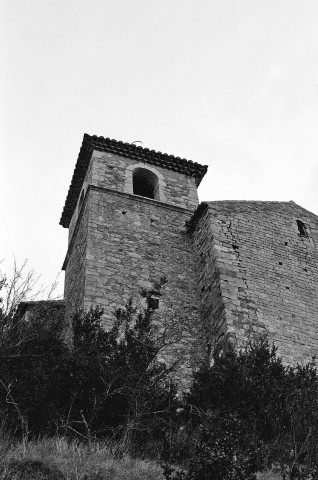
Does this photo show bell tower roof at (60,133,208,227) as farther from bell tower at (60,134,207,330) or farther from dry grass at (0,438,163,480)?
dry grass at (0,438,163,480)

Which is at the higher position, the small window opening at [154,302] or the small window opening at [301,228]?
the small window opening at [301,228]

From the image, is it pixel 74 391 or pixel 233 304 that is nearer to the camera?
pixel 74 391

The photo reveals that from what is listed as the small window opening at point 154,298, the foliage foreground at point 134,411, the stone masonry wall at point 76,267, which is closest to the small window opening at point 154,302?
the small window opening at point 154,298

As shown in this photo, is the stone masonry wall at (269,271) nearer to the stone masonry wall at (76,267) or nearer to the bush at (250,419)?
the bush at (250,419)

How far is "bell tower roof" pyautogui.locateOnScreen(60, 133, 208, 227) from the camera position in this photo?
49.9 ft

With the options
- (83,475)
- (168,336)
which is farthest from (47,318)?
(83,475)

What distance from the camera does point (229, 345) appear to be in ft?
29.1

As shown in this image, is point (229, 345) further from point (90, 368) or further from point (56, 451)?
point (56, 451)

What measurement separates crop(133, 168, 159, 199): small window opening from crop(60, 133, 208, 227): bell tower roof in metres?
0.35

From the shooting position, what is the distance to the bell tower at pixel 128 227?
37.8ft

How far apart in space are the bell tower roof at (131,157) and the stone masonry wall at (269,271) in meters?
3.17

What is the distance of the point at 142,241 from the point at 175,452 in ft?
24.3

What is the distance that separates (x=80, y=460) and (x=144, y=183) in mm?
11022

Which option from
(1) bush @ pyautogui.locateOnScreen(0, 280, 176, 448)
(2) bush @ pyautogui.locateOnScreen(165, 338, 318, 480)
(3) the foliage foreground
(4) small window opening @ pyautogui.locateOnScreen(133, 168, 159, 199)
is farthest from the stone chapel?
(1) bush @ pyautogui.locateOnScreen(0, 280, 176, 448)
